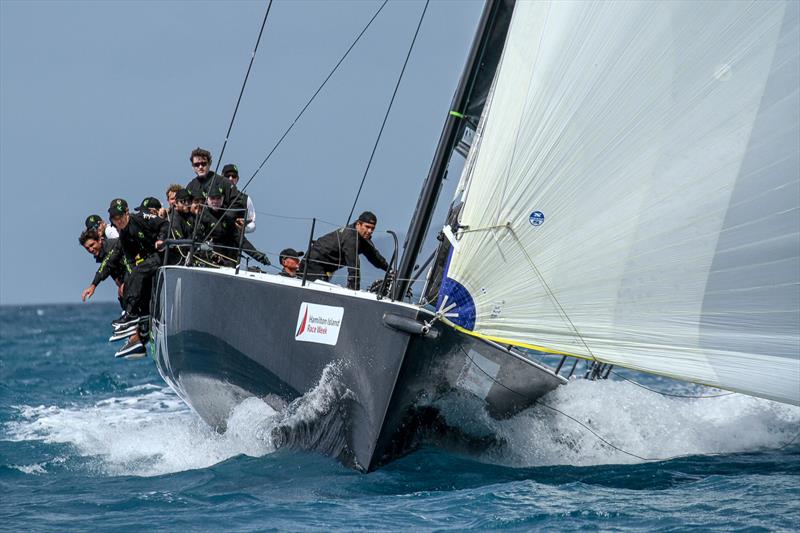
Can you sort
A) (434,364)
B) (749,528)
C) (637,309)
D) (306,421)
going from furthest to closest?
(306,421) < (434,364) < (637,309) < (749,528)

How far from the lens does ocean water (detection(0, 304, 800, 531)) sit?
5.50 metres

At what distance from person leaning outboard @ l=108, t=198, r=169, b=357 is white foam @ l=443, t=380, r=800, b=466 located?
11.4 ft

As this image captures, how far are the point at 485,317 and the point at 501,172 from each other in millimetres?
801

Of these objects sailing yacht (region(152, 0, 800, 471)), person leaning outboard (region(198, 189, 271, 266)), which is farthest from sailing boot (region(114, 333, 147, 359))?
sailing yacht (region(152, 0, 800, 471))

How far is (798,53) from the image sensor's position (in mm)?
5398

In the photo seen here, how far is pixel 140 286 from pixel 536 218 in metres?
4.92

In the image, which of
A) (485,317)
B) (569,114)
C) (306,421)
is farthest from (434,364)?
(569,114)

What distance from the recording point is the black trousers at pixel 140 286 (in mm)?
9398

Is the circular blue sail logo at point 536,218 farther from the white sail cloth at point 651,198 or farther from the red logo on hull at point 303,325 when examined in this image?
the red logo on hull at point 303,325

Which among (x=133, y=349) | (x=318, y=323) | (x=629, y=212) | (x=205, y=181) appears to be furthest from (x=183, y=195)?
(x=629, y=212)

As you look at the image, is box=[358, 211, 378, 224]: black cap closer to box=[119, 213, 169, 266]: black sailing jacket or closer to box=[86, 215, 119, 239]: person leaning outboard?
box=[119, 213, 169, 266]: black sailing jacket

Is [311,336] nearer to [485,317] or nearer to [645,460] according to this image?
[485,317]

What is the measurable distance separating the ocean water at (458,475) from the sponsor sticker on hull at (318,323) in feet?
1.25

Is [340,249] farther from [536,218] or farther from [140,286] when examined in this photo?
[140,286]
